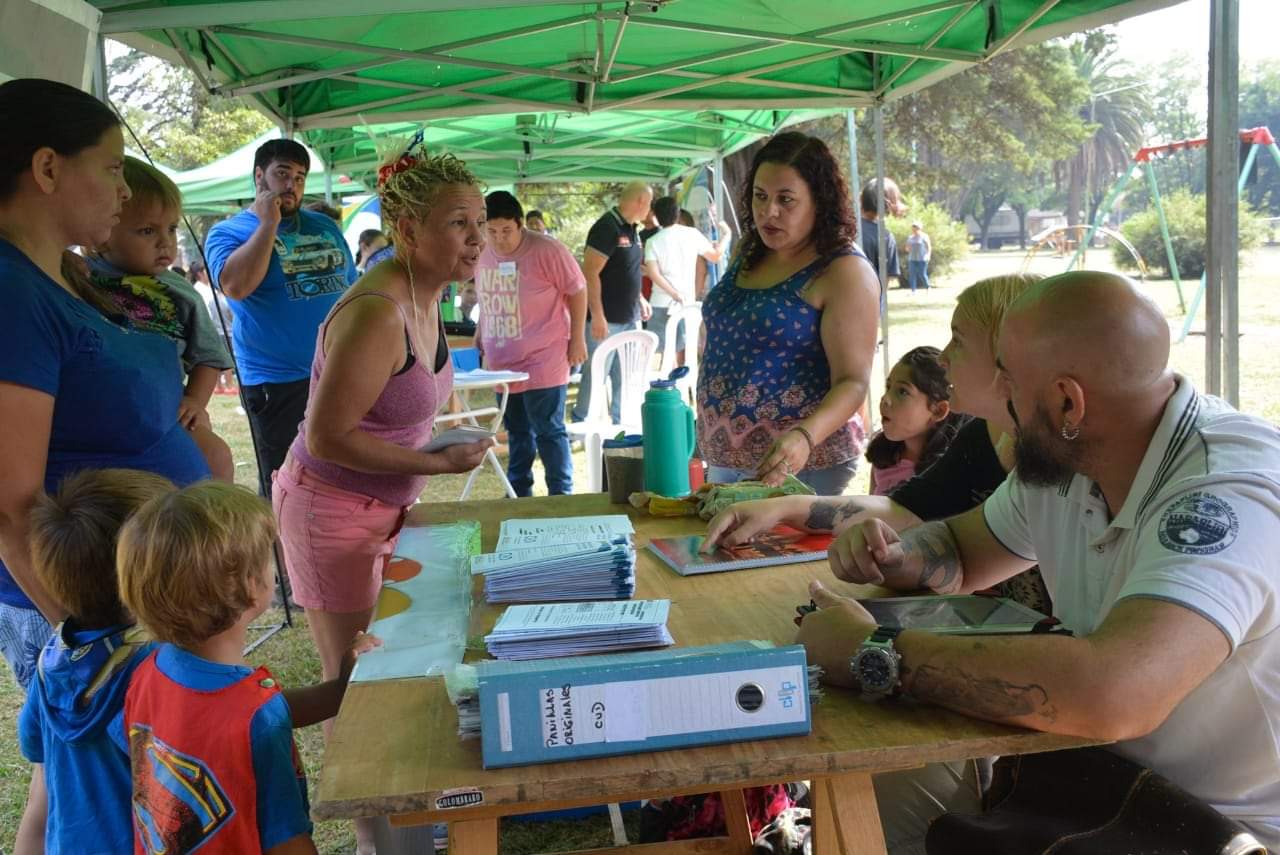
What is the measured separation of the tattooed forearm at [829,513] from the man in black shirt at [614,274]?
16.0 ft

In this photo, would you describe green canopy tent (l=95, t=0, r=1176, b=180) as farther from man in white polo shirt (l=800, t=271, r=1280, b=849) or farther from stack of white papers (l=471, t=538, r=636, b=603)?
man in white polo shirt (l=800, t=271, r=1280, b=849)

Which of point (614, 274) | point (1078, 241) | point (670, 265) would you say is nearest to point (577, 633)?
point (614, 274)

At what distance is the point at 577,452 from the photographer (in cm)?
848

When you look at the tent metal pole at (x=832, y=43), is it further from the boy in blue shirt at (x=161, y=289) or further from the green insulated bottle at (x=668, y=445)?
the green insulated bottle at (x=668, y=445)

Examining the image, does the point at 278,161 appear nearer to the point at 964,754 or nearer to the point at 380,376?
the point at 380,376

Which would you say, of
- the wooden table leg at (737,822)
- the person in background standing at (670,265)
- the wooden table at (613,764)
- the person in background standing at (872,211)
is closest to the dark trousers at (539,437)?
the person in background standing at (872,211)

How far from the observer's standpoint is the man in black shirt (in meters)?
7.33

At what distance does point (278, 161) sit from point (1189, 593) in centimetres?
387

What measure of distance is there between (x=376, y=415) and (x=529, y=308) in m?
3.77

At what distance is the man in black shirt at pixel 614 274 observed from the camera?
24.1 feet

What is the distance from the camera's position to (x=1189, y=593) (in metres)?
1.18

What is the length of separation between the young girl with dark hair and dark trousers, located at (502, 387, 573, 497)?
314 centimetres

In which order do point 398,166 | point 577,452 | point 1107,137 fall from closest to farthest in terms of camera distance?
point 398,166, point 577,452, point 1107,137

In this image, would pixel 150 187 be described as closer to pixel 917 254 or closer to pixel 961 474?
pixel 961 474
